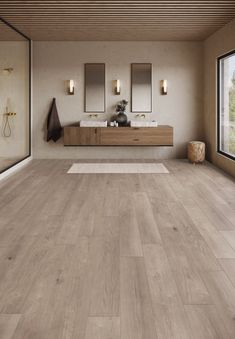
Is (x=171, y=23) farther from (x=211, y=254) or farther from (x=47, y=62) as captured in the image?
(x=211, y=254)

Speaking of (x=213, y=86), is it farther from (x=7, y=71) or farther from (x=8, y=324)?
(x=8, y=324)

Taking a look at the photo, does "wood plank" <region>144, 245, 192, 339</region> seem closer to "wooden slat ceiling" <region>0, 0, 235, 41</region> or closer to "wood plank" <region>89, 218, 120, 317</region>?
"wood plank" <region>89, 218, 120, 317</region>

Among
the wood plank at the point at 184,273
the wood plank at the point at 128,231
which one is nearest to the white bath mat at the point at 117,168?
the wood plank at the point at 128,231

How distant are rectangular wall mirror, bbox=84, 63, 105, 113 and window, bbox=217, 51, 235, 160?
7.39ft

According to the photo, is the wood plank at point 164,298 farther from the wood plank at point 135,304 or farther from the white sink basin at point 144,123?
the white sink basin at point 144,123

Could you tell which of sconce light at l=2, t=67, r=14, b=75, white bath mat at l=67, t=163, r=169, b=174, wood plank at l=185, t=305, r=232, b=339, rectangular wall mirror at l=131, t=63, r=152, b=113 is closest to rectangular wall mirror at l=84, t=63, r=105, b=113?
rectangular wall mirror at l=131, t=63, r=152, b=113

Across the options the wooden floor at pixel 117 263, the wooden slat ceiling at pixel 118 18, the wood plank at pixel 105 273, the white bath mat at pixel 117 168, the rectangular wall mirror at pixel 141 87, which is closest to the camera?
the wooden floor at pixel 117 263

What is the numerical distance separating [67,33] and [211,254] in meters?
5.49

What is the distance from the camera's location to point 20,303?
228cm

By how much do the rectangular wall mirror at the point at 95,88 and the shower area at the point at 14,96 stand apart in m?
1.12

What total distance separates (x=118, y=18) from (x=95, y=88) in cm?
240

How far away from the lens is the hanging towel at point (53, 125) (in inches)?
325

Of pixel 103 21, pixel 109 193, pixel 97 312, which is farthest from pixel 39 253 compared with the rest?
pixel 103 21

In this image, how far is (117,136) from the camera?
25.9ft
